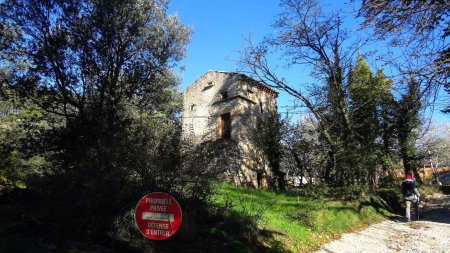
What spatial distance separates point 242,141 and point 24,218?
17.0 metres

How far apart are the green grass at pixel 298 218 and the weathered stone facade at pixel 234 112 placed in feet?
33.5

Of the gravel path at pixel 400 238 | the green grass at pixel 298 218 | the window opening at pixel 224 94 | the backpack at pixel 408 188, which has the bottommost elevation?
the gravel path at pixel 400 238

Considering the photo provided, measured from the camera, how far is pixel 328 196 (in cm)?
1527

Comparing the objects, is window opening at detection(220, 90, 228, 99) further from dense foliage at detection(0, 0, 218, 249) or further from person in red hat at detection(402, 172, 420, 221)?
person in red hat at detection(402, 172, 420, 221)

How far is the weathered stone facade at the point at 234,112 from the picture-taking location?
82.7 feet

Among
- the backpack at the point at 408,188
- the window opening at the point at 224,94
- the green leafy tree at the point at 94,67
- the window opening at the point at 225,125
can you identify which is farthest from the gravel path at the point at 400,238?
the window opening at the point at 224,94

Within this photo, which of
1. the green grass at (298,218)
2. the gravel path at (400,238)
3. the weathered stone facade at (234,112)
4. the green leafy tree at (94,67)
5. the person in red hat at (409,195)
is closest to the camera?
the green grass at (298,218)

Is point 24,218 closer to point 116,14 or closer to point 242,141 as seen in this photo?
point 116,14

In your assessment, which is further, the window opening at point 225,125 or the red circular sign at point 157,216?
the window opening at point 225,125

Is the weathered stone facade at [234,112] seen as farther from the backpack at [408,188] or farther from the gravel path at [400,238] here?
Result: the gravel path at [400,238]

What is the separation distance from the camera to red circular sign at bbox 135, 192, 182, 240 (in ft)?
19.9

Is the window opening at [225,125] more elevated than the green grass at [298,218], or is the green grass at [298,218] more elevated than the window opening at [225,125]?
the window opening at [225,125]

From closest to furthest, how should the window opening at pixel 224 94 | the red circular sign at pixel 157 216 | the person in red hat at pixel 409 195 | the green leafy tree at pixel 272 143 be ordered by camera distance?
1. the red circular sign at pixel 157 216
2. the person in red hat at pixel 409 195
3. the green leafy tree at pixel 272 143
4. the window opening at pixel 224 94

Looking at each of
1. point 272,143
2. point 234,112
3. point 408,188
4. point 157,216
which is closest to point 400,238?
point 408,188
